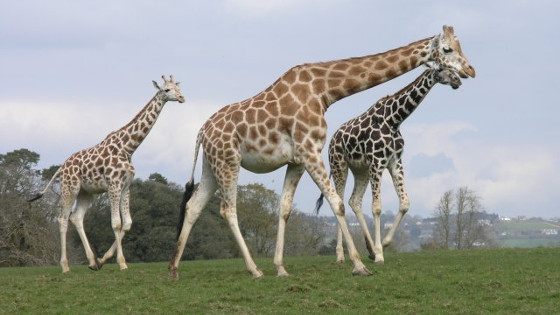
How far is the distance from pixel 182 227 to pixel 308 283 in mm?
3184

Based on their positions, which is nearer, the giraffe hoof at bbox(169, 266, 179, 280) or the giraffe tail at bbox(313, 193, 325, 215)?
the giraffe hoof at bbox(169, 266, 179, 280)

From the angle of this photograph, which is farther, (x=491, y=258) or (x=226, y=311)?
(x=491, y=258)

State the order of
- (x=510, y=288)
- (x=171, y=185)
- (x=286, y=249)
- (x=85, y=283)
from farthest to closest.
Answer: (x=286, y=249) → (x=171, y=185) → (x=85, y=283) → (x=510, y=288)

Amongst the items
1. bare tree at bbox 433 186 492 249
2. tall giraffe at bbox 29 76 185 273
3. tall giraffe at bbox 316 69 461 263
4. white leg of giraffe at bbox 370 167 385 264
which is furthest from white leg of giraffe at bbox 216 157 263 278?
bare tree at bbox 433 186 492 249

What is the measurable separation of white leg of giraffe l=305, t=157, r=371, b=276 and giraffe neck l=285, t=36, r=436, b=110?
1.41 meters

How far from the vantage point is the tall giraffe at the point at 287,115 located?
13492 mm

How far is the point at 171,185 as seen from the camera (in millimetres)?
47594

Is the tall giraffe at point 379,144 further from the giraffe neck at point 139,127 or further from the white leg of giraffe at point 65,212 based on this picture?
the white leg of giraffe at point 65,212

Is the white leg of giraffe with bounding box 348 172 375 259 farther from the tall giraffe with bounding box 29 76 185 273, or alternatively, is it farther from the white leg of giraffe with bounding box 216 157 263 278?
the tall giraffe with bounding box 29 76 185 273

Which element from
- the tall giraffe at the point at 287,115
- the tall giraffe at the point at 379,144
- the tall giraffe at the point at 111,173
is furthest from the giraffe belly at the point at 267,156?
the tall giraffe at the point at 111,173

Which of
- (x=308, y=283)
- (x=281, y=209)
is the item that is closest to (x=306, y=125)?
(x=281, y=209)

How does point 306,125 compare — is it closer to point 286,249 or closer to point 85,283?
point 85,283

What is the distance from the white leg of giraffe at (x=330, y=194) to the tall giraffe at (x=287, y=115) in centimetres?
31

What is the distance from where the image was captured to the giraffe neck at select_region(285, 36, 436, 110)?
1387 cm
